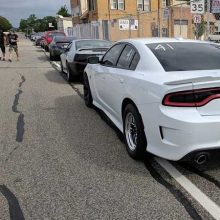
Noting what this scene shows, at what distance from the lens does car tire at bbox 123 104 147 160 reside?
4.55m

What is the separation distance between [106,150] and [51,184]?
124 centimetres

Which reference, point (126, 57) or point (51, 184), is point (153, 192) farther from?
Result: point (126, 57)

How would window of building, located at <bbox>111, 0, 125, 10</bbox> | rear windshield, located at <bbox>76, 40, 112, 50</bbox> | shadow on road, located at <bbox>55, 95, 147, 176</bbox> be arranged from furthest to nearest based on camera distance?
window of building, located at <bbox>111, 0, 125, 10</bbox> < rear windshield, located at <bbox>76, 40, 112, 50</bbox> < shadow on road, located at <bbox>55, 95, 147, 176</bbox>

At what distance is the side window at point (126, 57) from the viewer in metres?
5.34

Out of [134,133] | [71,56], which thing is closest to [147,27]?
[71,56]

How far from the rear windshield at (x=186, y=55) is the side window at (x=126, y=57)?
316mm

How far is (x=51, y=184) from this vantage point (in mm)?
4195

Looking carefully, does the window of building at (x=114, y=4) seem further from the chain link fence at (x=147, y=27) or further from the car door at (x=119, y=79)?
the car door at (x=119, y=79)

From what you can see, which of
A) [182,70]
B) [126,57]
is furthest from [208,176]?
[126,57]

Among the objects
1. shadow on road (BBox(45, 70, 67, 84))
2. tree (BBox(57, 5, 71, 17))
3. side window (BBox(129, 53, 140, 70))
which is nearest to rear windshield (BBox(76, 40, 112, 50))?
shadow on road (BBox(45, 70, 67, 84))

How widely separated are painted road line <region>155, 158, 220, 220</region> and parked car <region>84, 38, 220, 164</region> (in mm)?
284

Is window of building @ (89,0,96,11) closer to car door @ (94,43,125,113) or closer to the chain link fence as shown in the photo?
the chain link fence

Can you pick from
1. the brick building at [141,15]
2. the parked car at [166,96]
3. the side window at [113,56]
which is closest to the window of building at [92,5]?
the brick building at [141,15]

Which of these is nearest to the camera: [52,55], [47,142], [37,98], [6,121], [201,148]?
[201,148]
